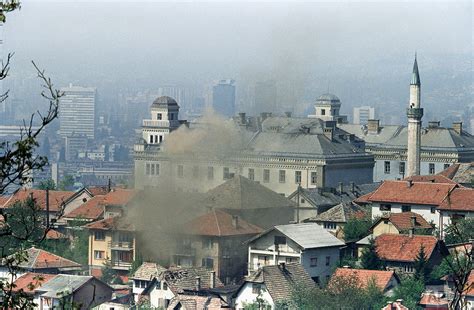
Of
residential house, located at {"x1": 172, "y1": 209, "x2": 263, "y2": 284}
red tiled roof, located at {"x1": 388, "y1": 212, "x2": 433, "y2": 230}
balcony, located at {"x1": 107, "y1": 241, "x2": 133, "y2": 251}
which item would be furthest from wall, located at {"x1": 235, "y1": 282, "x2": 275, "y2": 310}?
balcony, located at {"x1": 107, "y1": 241, "x2": 133, "y2": 251}

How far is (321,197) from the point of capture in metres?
82.2

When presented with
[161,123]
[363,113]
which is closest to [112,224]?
[161,123]

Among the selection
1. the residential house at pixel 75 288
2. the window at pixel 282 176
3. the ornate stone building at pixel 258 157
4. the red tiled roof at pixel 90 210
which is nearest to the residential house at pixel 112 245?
the red tiled roof at pixel 90 210

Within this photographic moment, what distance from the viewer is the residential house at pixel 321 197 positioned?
79812mm

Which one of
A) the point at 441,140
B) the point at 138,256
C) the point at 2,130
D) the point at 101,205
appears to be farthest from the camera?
the point at 2,130

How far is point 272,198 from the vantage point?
3159 inches

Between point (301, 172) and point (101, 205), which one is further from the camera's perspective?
point (301, 172)

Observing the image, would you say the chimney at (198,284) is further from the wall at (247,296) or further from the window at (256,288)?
the window at (256,288)

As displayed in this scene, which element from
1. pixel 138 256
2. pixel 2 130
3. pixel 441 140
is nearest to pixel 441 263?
pixel 138 256

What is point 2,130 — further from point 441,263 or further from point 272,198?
point 441,263

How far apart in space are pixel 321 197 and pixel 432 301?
88.9 ft

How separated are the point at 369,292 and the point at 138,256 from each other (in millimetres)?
16249

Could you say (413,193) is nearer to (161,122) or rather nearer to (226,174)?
(226,174)

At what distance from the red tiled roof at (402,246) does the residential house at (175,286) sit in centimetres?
594
